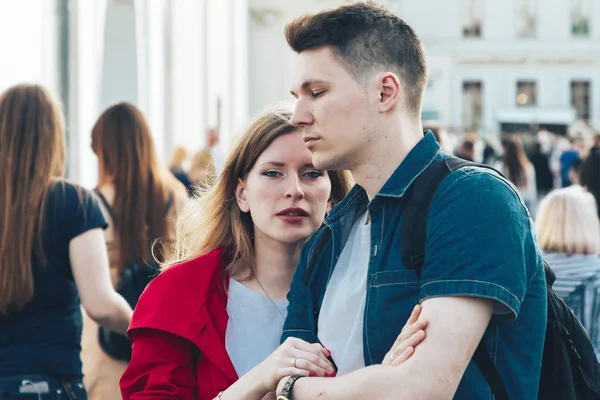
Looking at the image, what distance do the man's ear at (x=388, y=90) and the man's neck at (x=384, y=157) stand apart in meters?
0.06

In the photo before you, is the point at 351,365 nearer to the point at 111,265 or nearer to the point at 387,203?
the point at 387,203

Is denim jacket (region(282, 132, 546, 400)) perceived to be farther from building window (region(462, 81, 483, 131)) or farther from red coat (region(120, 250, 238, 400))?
building window (region(462, 81, 483, 131))

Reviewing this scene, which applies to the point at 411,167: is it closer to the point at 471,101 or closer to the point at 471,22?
the point at 471,101

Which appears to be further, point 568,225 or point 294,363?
point 568,225

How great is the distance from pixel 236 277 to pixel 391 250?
Answer: 3.03 feet

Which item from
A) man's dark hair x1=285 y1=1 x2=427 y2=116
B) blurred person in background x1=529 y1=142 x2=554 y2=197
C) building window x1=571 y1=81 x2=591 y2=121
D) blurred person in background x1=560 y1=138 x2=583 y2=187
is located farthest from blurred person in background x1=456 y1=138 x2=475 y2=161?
building window x1=571 y1=81 x2=591 y2=121

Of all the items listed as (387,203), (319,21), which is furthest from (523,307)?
(319,21)

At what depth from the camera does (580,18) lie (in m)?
52.8

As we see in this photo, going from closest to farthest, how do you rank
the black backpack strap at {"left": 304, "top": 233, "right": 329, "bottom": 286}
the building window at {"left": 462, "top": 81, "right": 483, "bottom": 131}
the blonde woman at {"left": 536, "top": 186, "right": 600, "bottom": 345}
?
the black backpack strap at {"left": 304, "top": 233, "right": 329, "bottom": 286} → the blonde woman at {"left": 536, "top": 186, "right": 600, "bottom": 345} → the building window at {"left": 462, "top": 81, "right": 483, "bottom": 131}

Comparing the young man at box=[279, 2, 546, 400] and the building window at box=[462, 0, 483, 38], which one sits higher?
the building window at box=[462, 0, 483, 38]

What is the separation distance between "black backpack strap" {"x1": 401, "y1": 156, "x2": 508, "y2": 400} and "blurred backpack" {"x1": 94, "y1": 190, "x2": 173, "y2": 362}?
2.77 metres

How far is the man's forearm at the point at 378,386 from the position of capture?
6.58 feet

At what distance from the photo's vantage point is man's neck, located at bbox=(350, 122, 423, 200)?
228 cm

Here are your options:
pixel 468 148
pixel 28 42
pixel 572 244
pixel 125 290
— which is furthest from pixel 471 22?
pixel 125 290
